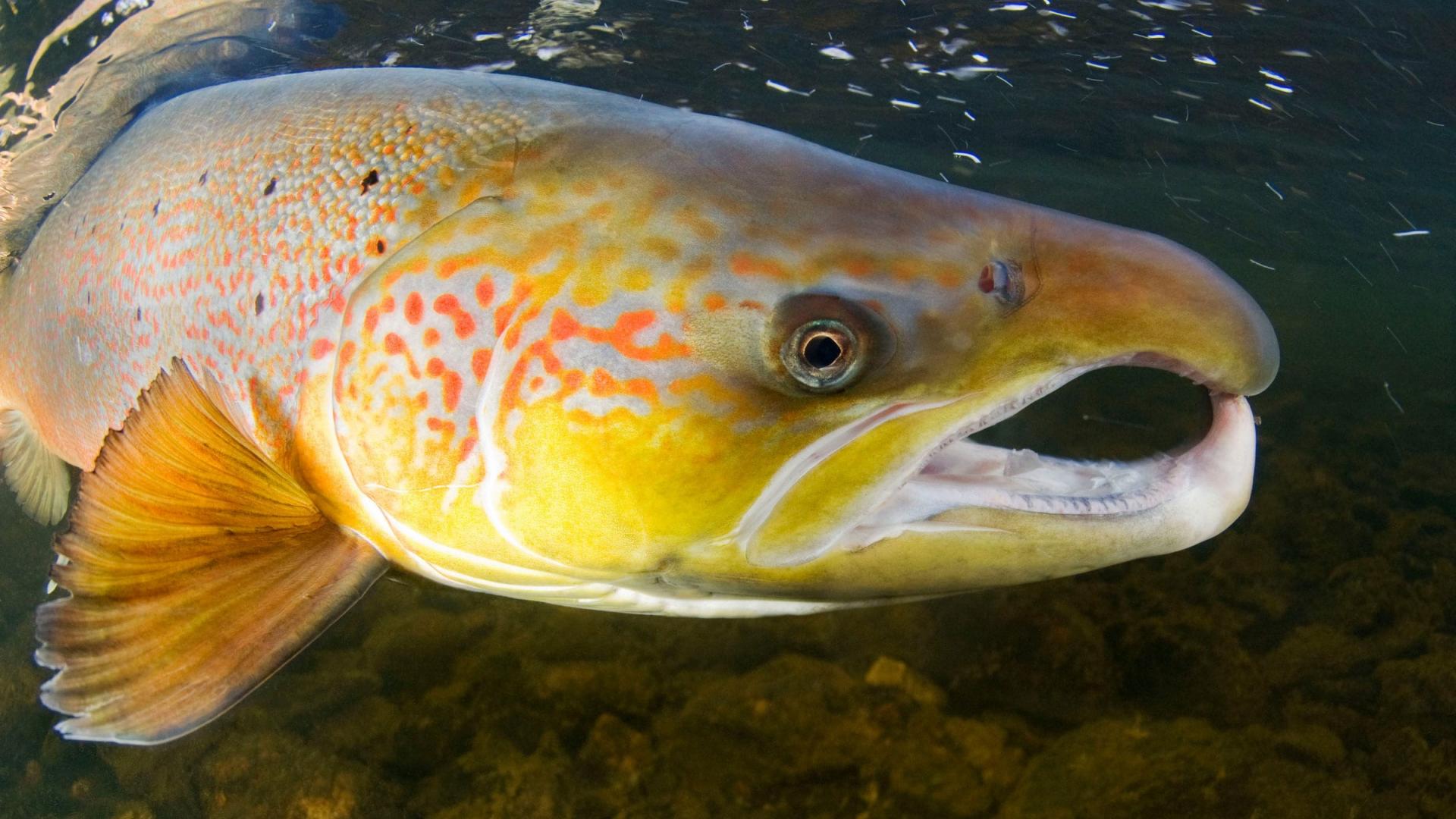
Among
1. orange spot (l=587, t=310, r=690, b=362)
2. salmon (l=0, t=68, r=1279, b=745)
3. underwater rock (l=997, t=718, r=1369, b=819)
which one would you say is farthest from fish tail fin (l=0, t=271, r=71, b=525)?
underwater rock (l=997, t=718, r=1369, b=819)

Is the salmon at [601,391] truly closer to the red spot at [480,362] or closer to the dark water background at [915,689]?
the red spot at [480,362]

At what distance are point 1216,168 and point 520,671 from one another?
19.2m

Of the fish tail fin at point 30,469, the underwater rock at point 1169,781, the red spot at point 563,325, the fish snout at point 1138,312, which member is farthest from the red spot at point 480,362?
the fish tail fin at point 30,469

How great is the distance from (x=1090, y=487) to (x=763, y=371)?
80cm

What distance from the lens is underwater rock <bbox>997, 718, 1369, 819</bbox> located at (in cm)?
369

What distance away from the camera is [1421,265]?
3055 centimetres

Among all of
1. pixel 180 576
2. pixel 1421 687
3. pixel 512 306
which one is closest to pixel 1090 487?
pixel 512 306

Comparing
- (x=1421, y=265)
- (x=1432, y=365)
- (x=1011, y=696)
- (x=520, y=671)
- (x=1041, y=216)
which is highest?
(x=1041, y=216)

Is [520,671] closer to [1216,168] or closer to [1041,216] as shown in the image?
[1041,216]

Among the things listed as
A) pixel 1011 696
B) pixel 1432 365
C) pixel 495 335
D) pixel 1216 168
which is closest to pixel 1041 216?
pixel 495 335

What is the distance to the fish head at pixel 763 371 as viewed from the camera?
1677 mm

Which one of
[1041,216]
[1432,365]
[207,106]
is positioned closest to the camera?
[1041,216]

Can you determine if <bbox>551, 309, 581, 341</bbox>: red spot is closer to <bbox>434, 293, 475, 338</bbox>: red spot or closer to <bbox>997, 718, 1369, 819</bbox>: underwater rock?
<bbox>434, 293, 475, 338</bbox>: red spot

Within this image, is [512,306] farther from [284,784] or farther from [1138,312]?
[284,784]
